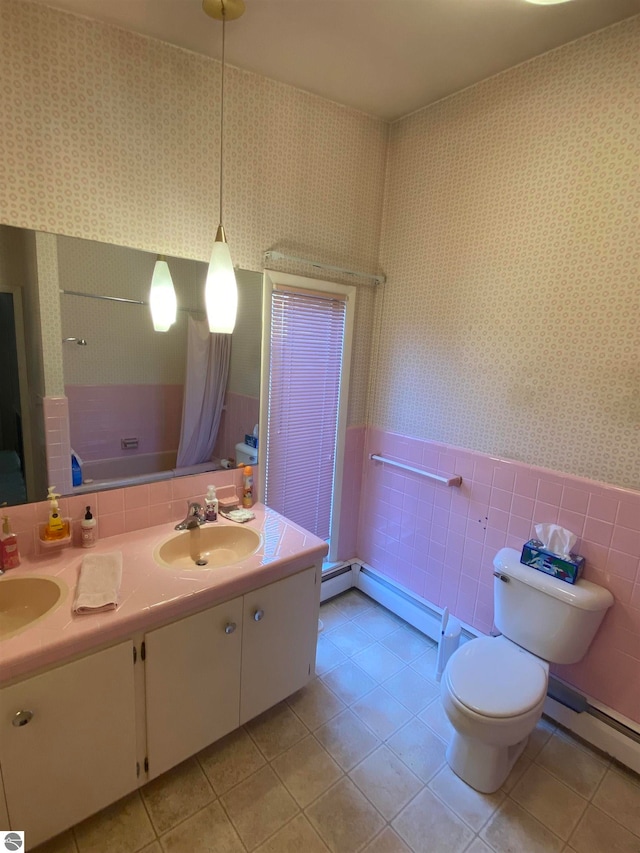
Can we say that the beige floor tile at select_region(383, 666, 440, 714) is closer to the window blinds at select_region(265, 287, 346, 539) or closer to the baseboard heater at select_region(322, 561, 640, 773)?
the baseboard heater at select_region(322, 561, 640, 773)

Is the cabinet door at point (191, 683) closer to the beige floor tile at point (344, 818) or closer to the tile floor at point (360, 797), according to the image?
the tile floor at point (360, 797)

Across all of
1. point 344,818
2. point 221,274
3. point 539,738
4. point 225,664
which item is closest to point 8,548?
point 225,664

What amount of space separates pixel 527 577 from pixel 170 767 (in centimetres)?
149

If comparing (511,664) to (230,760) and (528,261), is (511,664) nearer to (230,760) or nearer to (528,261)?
(230,760)

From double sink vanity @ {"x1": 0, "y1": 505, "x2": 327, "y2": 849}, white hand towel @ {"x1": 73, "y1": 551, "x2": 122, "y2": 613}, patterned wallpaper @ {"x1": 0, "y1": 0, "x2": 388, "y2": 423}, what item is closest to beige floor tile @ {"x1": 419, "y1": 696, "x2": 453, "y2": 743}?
double sink vanity @ {"x1": 0, "y1": 505, "x2": 327, "y2": 849}

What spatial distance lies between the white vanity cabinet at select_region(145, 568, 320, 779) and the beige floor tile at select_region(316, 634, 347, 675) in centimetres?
30

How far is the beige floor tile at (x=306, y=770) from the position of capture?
4.93 ft

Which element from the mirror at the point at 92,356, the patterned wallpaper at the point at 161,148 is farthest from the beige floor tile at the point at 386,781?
the patterned wallpaper at the point at 161,148

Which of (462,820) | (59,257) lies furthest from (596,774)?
(59,257)

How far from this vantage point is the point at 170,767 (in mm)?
1431

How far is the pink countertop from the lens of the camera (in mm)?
1102

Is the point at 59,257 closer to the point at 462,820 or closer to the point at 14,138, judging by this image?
the point at 14,138

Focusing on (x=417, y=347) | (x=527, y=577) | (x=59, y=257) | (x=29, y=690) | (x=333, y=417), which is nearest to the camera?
(x=29, y=690)

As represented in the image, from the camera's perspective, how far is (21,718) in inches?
42.7
